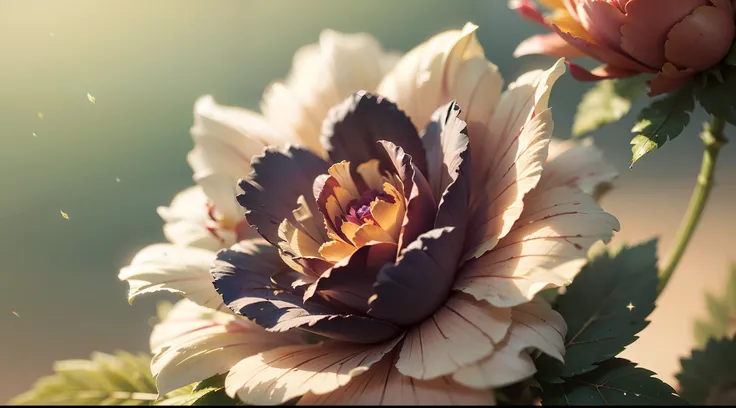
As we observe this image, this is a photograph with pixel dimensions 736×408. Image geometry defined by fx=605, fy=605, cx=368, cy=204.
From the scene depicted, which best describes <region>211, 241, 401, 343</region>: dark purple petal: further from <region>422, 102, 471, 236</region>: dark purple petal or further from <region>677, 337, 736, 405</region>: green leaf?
<region>677, 337, 736, 405</region>: green leaf

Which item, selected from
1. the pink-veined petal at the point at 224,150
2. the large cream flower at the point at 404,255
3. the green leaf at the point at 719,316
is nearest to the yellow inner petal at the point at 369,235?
the large cream flower at the point at 404,255

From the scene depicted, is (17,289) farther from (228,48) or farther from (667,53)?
(228,48)

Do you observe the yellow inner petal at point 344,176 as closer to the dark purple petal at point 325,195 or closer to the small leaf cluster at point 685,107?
the dark purple petal at point 325,195

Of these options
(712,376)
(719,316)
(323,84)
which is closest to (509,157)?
(323,84)

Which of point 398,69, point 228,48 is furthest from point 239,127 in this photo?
point 228,48

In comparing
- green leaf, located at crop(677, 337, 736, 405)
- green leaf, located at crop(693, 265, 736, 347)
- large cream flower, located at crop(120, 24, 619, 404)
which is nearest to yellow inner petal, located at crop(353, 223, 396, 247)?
large cream flower, located at crop(120, 24, 619, 404)
